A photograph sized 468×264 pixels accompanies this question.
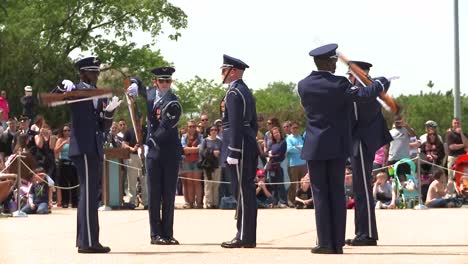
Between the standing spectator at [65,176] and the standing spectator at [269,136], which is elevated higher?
the standing spectator at [269,136]

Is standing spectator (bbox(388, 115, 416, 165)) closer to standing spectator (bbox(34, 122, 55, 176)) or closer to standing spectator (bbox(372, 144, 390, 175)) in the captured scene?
standing spectator (bbox(372, 144, 390, 175))

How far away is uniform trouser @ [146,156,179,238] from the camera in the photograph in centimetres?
1477

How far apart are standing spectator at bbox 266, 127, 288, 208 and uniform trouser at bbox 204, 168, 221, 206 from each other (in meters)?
1.04

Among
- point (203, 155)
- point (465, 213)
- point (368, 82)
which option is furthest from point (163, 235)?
point (203, 155)

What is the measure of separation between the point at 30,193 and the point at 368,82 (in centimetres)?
1050

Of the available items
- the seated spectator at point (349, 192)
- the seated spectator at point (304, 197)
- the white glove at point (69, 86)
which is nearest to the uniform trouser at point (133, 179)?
the seated spectator at point (304, 197)

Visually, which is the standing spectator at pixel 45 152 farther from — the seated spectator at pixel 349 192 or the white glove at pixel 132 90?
the white glove at pixel 132 90

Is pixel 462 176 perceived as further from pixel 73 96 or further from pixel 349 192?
pixel 73 96

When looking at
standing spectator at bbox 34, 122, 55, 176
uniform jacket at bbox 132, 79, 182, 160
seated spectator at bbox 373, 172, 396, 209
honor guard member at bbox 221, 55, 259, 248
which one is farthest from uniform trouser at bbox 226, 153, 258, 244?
standing spectator at bbox 34, 122, 55, 176

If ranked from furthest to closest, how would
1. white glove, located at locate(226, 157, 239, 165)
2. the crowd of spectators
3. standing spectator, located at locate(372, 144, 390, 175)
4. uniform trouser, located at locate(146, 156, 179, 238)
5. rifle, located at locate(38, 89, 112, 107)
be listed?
the crowd of spectators, standing spectator, located at locate(372, 144, 390, 175), uniform trouser, located at locate(146, 156, 179, 238), white glove, located at locate(226, 157, 239, 165), rifle, located at locate(38, 89, 112, 107)

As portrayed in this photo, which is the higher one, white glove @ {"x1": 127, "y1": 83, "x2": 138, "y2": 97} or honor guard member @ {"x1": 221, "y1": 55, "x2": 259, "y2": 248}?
white glove @ {"x1": 127, "y1": 83, "x2": 138, "y2": 97}

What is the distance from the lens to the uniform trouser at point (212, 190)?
976 inches

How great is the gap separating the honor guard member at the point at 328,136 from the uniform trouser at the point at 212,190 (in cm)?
1154

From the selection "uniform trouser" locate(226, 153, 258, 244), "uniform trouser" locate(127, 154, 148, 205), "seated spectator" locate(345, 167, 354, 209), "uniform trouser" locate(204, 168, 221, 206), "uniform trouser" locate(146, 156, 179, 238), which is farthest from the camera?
"uniform trouser" locate(127, 154, 148, 205)
